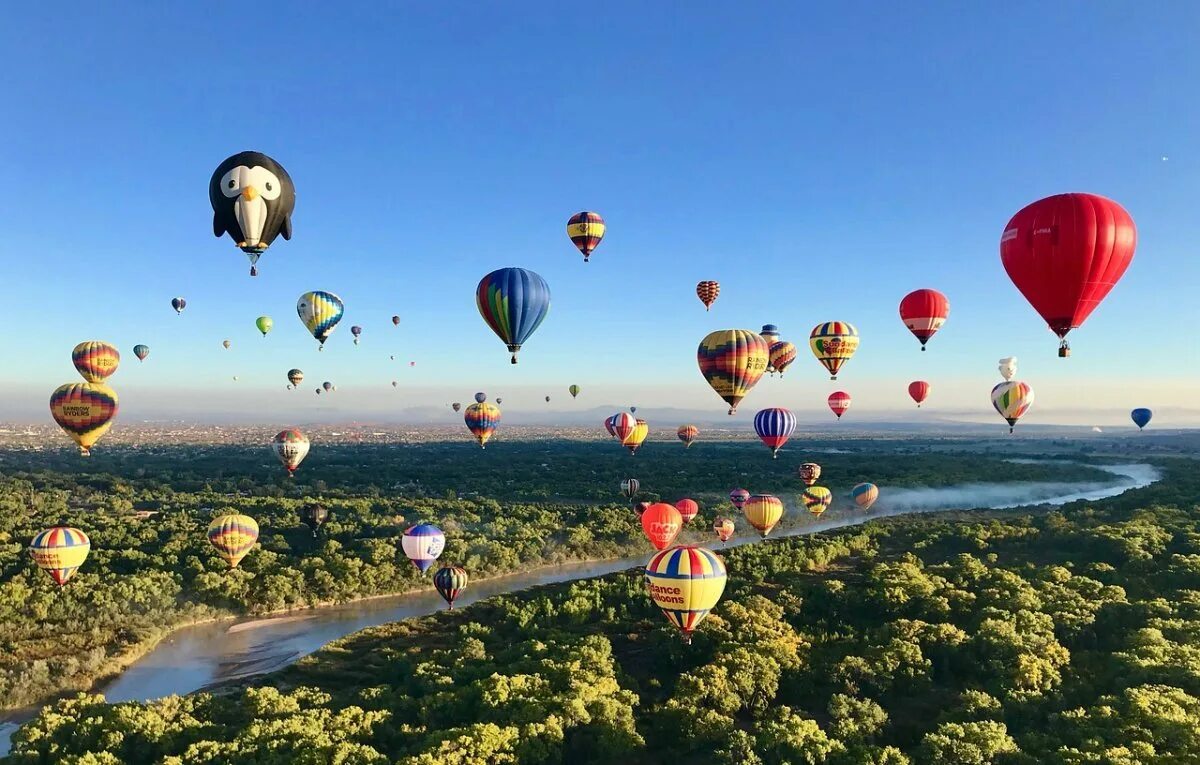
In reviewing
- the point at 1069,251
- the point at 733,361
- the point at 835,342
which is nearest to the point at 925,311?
the point at 835,342

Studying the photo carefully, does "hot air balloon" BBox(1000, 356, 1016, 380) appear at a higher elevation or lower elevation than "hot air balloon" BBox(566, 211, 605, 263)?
lower

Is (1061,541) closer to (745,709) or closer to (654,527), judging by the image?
(654,527)

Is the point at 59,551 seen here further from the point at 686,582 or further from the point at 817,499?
the point at 817,499

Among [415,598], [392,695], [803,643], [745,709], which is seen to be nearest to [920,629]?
[803,643]

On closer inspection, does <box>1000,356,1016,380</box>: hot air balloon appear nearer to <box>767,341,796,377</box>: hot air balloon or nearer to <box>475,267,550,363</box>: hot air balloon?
<box>767,341,796,377</box>: hot air balloon

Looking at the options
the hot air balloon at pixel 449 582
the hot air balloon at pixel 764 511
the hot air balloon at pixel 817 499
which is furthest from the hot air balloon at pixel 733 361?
the hot air balloon at pixel 817 499

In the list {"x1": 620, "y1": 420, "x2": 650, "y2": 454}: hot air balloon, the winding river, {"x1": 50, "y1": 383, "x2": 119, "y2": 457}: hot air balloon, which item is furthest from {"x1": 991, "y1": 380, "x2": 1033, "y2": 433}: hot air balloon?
{"x1": 50, "y1": 383, "x2": 119, "y2": 457}: hot air balloon
